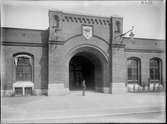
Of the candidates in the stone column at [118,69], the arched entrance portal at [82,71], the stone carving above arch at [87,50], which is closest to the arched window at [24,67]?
the stone carving above arch at [87,50]

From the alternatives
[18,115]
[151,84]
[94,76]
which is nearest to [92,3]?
[18,115]

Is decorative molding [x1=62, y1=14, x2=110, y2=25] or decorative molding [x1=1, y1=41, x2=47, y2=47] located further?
decorative molding [x1=62, y1=14, x2=110, y2=25]

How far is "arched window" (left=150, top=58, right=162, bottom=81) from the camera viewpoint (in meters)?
17.2

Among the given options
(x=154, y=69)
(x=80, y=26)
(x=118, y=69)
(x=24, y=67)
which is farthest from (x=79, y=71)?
(x=154, y=69)

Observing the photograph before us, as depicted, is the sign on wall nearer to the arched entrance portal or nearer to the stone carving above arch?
the stone carving above arch

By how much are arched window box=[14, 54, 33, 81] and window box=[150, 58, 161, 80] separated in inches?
495

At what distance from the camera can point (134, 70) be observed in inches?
658

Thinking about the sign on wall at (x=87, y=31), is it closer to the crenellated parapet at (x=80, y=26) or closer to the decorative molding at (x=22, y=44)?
the crenellated parapet at (x=80, y=26)

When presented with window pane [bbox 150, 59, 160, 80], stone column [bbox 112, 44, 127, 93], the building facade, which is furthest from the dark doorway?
window pane [bbox 150, 59, 160, 80]

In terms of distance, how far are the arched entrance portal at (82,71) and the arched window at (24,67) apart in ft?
17.0

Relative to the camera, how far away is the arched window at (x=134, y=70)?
1650cm

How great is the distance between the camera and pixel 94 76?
54.6ft

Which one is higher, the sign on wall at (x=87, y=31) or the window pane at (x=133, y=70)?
the sign on wall at (x=87, y=31)

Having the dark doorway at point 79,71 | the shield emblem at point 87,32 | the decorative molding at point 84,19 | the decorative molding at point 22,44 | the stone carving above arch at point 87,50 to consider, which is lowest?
the dark doorway at point 79,71
